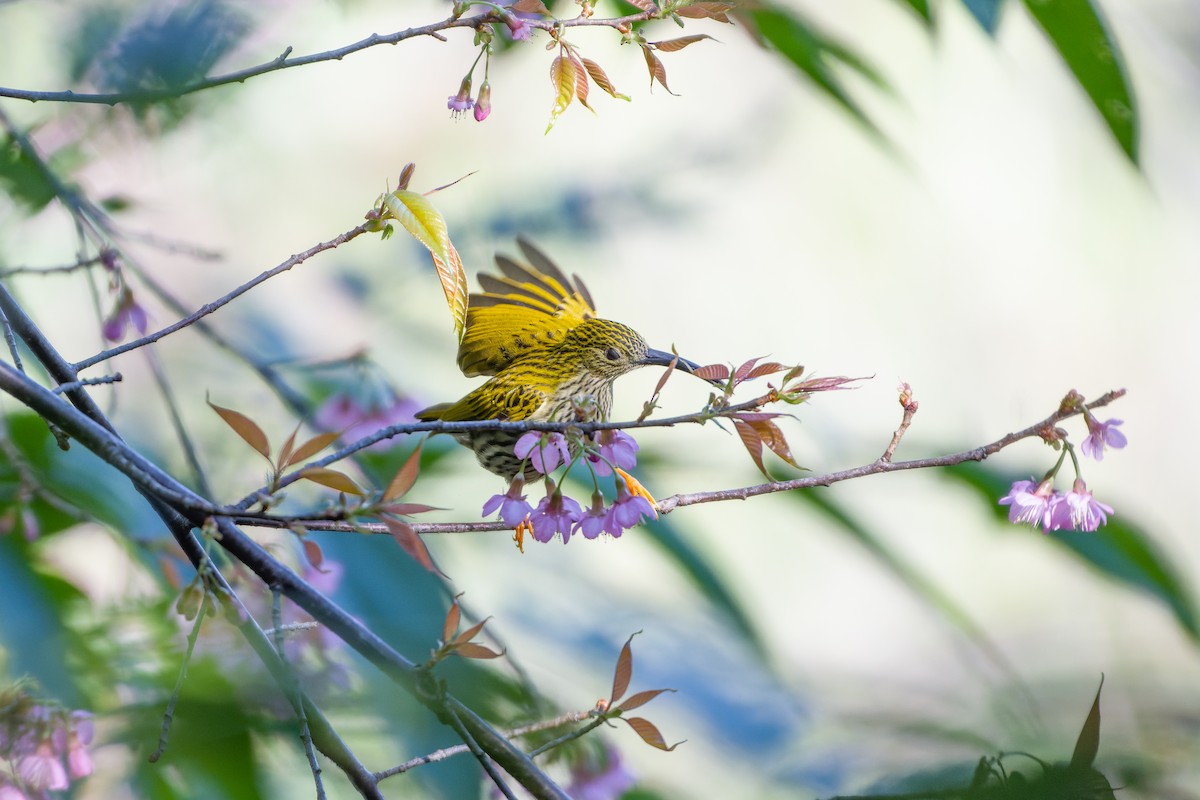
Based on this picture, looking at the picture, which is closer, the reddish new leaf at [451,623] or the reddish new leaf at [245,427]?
the reddish new leaf at [245,427]

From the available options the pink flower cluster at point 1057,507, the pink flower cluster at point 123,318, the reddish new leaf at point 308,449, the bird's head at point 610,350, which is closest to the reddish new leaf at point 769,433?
the pink flower cluster at point 1057,507

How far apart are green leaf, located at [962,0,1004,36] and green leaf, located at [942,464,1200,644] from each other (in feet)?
1.98

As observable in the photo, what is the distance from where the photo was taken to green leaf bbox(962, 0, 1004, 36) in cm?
91

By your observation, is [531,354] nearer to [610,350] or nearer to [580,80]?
[610,350]

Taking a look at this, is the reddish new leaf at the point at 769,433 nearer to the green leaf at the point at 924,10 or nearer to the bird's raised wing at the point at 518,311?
the green leaf at the point at 924,10

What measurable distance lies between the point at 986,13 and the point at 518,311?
0.81 metres

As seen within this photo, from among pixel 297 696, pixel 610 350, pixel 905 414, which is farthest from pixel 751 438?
pixel 610 350

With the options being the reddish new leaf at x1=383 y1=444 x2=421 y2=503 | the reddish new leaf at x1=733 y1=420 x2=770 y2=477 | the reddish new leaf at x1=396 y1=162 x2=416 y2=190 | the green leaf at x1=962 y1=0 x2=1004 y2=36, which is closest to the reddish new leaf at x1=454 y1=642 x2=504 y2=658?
the reddish new leaf at x1=383 y1=444 x2=421 y2=503

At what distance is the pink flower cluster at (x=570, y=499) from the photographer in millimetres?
776

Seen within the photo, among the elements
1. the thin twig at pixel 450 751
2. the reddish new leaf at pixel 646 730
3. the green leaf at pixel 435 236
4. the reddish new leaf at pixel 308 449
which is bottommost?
the reddish new leaf at pixel 646 730

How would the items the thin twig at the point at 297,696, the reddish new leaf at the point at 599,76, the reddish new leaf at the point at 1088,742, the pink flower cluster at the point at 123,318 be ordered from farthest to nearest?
the pink flower cluster at the point at 123,318 → the reddish new leaf at the point at 599,76 → the thin twig at the point at 297,696 → the reddish new leaf at the point at 1088,742

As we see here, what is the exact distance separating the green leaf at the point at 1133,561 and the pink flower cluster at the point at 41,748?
1.00 metres

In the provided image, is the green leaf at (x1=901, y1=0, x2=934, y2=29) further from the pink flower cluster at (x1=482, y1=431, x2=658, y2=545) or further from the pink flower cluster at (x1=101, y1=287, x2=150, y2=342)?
the pink flower cluster at (x1=101, y1=287, x2=150, y2=342)

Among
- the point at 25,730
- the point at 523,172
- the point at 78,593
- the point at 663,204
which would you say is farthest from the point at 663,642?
the point at 523,172
